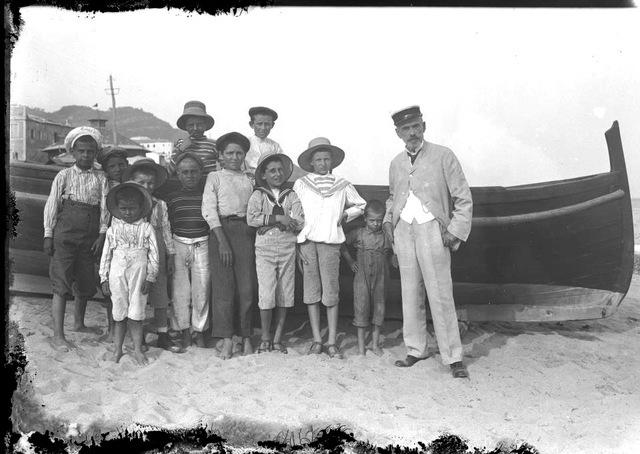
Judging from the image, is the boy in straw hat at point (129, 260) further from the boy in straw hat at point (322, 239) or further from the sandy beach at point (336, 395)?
the boy in straw hat at point (322, 239)

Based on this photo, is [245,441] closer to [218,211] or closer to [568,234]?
[218,211]

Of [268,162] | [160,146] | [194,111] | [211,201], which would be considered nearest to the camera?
[211,201]

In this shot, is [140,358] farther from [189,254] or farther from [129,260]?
[189,254]

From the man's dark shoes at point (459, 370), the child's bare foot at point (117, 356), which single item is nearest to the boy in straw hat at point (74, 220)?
the child's bare foot at point (117, 356)

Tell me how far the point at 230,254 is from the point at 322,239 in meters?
0.75

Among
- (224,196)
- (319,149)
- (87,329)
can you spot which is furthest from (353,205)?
(87,329)

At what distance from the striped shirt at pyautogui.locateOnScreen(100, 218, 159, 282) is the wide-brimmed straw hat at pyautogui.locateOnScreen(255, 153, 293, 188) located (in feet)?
3.15

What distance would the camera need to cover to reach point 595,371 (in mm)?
3896

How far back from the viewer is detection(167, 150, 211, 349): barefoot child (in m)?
4.01

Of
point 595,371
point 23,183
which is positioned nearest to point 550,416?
point 595,371

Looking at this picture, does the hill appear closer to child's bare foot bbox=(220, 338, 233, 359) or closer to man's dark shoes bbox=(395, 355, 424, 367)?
child's bare foot bbox=(220, 338, 233, 359)

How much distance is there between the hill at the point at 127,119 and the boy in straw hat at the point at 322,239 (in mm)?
1443

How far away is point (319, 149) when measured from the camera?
13.6 feet

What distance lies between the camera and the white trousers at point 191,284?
400 centimetres
